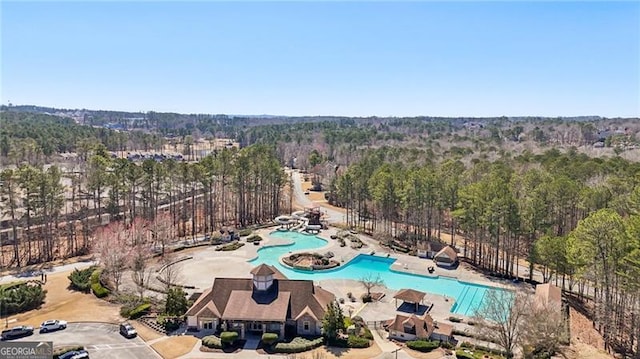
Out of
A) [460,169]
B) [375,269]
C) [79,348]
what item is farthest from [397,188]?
[79,348]

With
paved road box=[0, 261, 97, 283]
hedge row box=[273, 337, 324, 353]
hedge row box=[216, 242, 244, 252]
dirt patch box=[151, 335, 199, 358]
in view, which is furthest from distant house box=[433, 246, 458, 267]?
paved road box=[0, 261, 97, 283]

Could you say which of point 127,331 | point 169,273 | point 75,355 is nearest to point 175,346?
point 127,331

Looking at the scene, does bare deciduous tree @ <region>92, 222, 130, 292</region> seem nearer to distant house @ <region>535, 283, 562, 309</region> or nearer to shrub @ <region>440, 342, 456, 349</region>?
shrub @ <region>440, 342, 456, 349</region>

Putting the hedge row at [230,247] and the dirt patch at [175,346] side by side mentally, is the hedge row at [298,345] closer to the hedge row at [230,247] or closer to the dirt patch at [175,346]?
the dirt patch at [175,346]

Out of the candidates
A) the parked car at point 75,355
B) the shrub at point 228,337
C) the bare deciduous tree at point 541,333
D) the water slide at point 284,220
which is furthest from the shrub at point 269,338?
the water slide at point 284,220

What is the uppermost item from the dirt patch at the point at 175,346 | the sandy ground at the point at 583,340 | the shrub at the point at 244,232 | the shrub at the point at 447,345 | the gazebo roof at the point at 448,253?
the gazebo roof at the point at 448,253

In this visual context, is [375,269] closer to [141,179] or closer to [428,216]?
[428,216]
